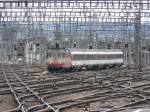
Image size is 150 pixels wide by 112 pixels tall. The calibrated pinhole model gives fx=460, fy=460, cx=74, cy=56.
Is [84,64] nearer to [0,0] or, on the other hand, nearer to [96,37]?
[0,0]

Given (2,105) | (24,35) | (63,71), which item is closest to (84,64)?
(63,71)

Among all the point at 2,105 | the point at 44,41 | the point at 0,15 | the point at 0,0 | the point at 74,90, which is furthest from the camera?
the point at 44,41

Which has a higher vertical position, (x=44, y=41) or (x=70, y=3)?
(x=70, y=3)

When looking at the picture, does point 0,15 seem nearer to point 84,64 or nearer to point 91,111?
point 84,64

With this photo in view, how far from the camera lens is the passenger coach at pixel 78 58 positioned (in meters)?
41.4

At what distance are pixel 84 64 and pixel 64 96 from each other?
26.6 meters

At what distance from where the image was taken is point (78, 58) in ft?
144

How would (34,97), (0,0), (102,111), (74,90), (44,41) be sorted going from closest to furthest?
(102,111) < (34,97) < (74,90) < (0,0) < (44,41)

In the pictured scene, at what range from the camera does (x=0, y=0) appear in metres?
52.4

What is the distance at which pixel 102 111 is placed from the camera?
13680 mm

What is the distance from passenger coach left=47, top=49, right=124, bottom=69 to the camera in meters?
41.4

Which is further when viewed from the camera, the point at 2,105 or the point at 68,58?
the point at 68,58

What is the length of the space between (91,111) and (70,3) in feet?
135

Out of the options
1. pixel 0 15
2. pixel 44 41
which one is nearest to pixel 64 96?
pixel 0 15
